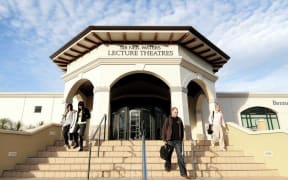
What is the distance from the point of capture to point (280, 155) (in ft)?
20.9

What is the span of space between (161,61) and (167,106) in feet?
14.0

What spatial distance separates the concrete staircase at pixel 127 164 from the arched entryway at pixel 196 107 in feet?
18.8

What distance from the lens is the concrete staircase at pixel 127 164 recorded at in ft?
19.2

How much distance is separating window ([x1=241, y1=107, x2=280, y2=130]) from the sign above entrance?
8.47 meters

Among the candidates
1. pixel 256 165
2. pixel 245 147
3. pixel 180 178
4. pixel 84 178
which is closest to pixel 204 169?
pixel 180 178

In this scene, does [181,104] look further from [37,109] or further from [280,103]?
[37,109]

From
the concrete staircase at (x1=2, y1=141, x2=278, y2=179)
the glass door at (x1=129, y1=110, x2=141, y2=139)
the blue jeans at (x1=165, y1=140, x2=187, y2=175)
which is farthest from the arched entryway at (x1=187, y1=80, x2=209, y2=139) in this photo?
the blue jeans at (x1=165, y1=140, x2=187, y2=175)

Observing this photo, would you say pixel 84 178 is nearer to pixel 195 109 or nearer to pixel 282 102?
pixel 195 109

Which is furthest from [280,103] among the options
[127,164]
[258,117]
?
[127,164]

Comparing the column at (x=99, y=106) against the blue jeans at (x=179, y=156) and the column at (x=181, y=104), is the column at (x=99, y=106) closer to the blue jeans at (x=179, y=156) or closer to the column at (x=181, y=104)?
the column at (x=181, y=104)

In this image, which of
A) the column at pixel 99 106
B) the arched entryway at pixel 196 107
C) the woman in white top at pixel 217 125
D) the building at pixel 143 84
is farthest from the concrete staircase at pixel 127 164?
the arched entryway at pixel 196 107

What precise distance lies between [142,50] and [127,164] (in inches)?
238

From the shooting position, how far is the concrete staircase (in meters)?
5.84

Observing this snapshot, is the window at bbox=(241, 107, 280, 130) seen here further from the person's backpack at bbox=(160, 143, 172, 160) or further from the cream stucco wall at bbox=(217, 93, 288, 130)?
the person's backpack at bbox=(160, 143, 172, 160)
